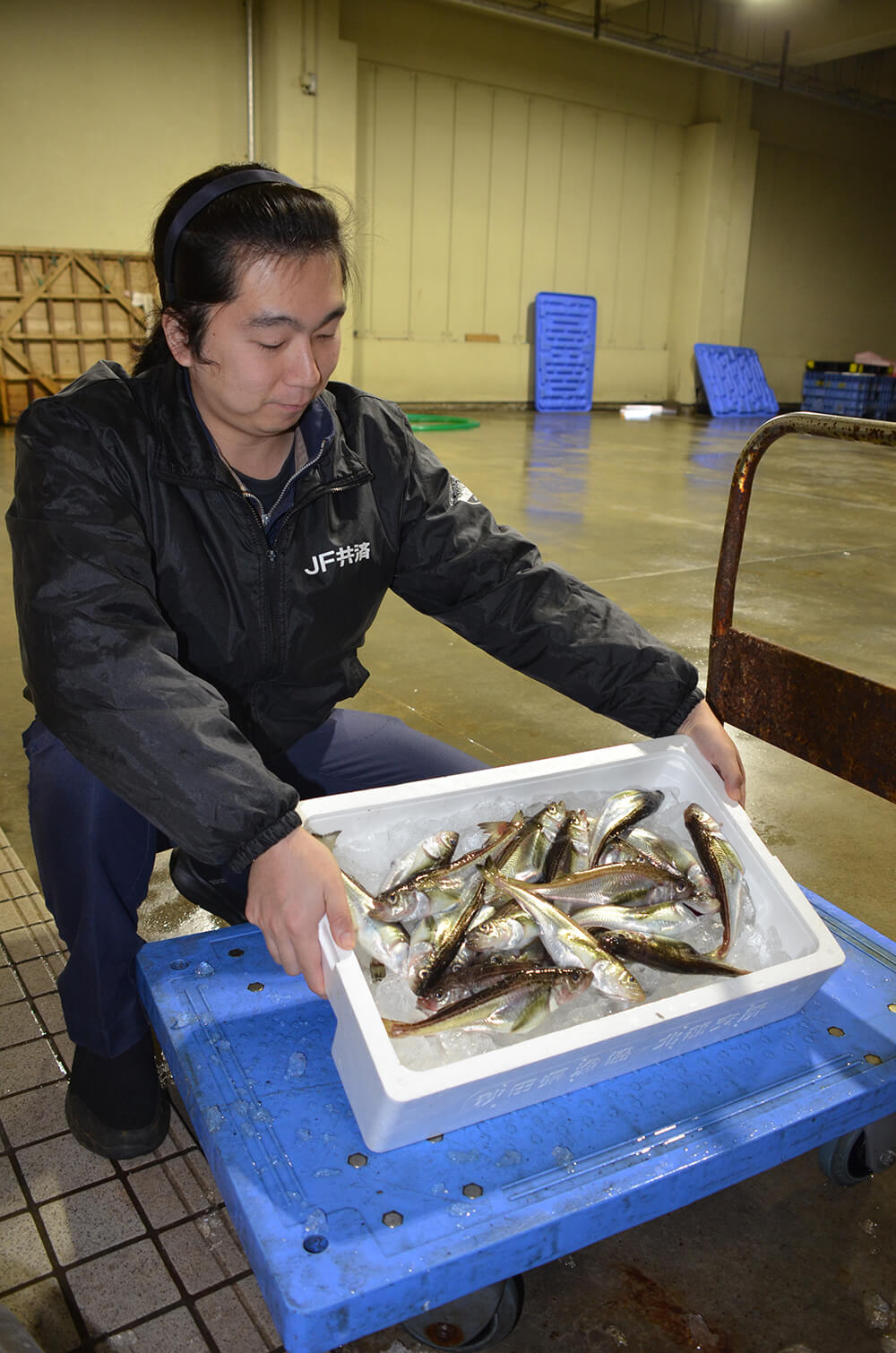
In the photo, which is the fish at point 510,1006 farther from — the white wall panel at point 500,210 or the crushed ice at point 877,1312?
the white wall panel at point 500,210

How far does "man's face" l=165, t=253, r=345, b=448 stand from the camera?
142 centimetres

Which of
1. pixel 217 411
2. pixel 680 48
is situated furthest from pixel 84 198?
pixel 217 411

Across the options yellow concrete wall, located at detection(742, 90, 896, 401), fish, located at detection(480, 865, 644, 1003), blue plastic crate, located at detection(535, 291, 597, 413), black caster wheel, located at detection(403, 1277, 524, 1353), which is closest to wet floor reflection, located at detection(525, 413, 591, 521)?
blue plastic crate, located at detection(535, 291, 597, 413)

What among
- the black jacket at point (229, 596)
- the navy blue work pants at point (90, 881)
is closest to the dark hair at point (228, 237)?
the black jacket at point (229, 596)

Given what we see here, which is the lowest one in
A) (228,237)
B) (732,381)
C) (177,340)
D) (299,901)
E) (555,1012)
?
(555,1012)

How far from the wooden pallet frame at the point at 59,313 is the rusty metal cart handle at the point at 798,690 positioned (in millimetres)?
8486

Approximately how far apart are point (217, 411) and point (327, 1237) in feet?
3.72

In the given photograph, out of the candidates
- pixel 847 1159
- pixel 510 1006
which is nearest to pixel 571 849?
pixel 510 1006

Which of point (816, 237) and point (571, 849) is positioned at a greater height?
point (816, 237)

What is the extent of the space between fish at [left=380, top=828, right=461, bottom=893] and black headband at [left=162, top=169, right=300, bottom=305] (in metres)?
0.88

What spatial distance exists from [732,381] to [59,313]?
8549mm

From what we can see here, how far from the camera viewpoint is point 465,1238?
1000mm

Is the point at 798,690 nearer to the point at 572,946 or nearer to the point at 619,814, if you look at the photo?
the point at 619,814

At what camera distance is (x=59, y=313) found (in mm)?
9188
